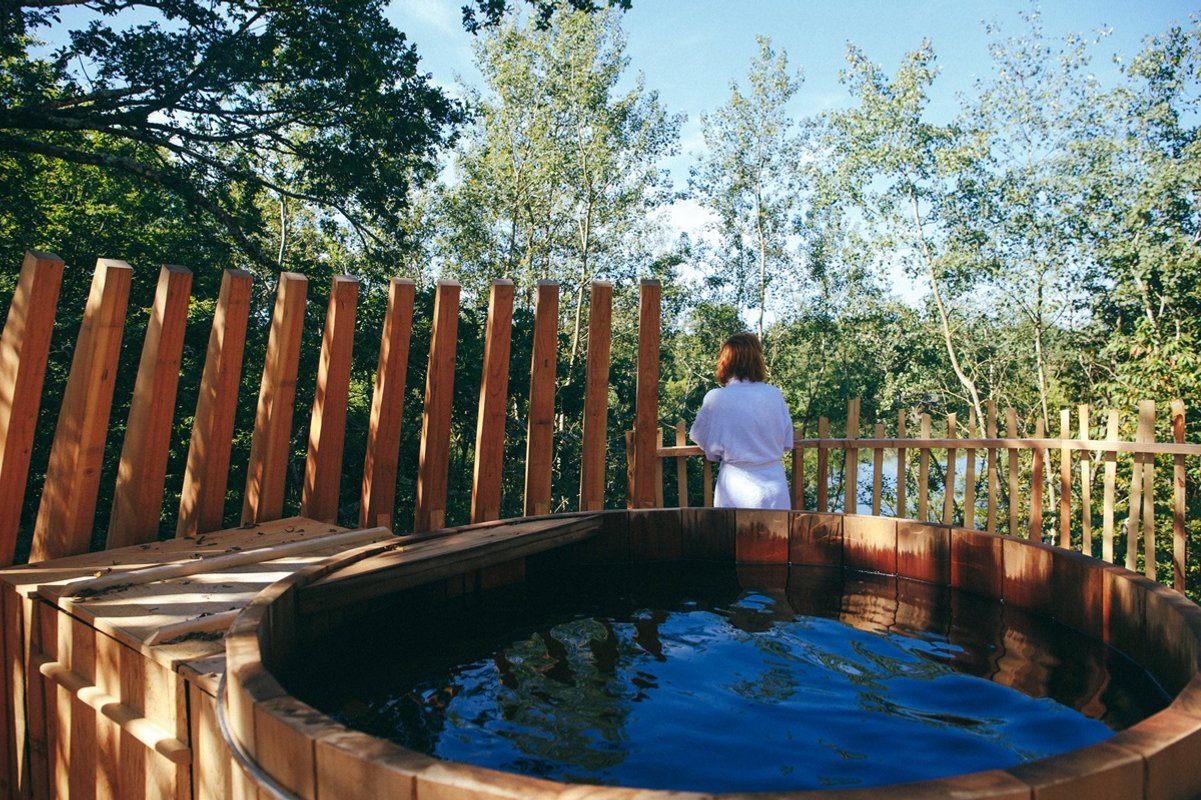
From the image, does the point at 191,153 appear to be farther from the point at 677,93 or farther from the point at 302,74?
the point at 677,93

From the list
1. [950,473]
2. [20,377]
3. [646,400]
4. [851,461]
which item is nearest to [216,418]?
[20,377]

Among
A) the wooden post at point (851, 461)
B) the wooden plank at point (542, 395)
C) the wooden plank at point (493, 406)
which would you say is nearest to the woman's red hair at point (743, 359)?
the wooden plank at point (542, 395)

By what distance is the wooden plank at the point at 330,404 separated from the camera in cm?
297

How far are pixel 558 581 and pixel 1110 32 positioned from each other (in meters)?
21.1

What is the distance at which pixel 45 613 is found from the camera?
1.97 meters

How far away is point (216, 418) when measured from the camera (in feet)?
8.93

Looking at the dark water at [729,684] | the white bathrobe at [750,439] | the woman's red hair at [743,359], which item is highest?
the woman's red hair at [743,359]

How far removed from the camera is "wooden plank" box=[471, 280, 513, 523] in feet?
10.1

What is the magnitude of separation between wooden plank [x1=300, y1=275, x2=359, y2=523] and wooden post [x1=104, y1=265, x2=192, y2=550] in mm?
493

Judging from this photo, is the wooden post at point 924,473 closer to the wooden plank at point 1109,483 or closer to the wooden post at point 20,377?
the wooden plank at point 1109,483

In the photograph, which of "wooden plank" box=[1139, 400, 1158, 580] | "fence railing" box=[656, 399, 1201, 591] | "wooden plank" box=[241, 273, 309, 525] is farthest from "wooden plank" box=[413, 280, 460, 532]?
"wooden plank" box=[1139, 400, 1158, 580]

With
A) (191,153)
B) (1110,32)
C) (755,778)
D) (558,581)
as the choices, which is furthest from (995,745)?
(1110,32)

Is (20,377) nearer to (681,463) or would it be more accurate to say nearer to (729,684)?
(729,684)

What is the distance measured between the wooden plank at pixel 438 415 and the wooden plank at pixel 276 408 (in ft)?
1.54
